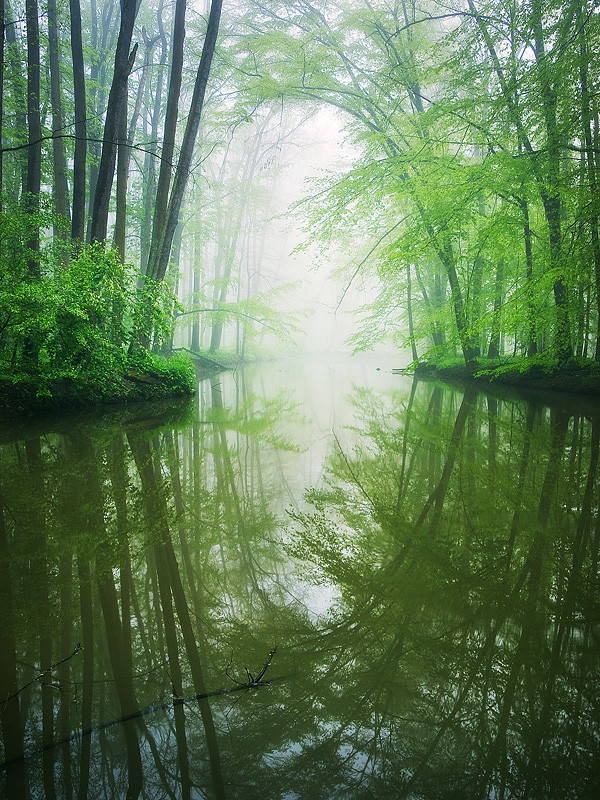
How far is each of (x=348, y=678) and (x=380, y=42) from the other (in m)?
17.0

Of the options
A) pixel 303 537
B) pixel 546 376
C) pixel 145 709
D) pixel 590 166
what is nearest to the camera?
pixel 145 709

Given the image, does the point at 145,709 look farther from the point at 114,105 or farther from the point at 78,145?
the point at 78,145

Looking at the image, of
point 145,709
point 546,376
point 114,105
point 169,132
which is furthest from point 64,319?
point 546,376

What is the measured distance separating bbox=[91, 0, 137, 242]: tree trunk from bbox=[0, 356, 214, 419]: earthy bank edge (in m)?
2.94

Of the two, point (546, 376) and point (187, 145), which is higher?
point (187, 145)

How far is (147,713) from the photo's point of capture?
4.63ft

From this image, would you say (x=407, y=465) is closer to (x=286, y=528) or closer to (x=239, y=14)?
(x=286, y=528)

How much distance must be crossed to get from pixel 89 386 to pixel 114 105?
5891mm

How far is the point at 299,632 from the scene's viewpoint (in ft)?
6.31

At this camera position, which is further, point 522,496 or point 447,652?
point 522,496

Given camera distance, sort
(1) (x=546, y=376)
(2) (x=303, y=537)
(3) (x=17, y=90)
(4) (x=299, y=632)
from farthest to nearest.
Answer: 1. (3) (x=17, y=90)
2. (1) (x=546, y=376)
3. (2) (x=303, y=537)
4. (4) (x=299, y=632)

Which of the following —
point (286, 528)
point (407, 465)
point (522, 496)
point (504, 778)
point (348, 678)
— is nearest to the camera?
point (504, 778)

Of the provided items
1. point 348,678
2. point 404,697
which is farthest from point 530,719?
point 348,678

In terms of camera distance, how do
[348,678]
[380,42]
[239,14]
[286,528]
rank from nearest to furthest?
1. [348,678]
2. [286,528]
3. [380,42]
4. [239,14]
